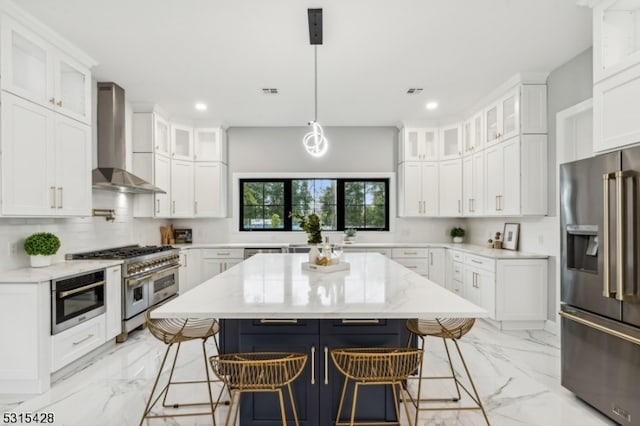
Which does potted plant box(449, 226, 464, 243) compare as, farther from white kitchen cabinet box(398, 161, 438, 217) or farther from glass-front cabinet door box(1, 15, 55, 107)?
glass-front cabinet door box(1, 15, 55, 107)

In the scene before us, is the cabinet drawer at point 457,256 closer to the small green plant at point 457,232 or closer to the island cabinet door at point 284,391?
the small green plant at point 457,232

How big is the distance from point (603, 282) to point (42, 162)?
4127mm

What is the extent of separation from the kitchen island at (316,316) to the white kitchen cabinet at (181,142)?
3659 millimetres

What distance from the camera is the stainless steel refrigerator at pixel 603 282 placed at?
1.91 metres

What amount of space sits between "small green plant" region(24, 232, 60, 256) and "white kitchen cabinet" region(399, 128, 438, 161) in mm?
4494

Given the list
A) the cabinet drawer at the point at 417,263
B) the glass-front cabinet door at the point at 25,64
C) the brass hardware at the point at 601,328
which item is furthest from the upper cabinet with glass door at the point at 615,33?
the glass-front cabinet door at the point at 25,64

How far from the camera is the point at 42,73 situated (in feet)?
9.15

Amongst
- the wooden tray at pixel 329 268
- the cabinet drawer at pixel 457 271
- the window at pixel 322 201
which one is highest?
the window at pixel 322 201

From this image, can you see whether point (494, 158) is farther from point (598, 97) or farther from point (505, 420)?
point (505, 420)

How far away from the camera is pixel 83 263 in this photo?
3.14 metres

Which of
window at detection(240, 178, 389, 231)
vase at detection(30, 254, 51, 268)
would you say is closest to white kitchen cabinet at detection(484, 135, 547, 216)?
window at detection(240, 178, 389, 231)

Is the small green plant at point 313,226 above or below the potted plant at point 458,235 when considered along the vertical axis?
above

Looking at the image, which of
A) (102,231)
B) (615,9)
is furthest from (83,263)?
(615,9)

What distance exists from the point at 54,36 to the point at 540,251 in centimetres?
513
